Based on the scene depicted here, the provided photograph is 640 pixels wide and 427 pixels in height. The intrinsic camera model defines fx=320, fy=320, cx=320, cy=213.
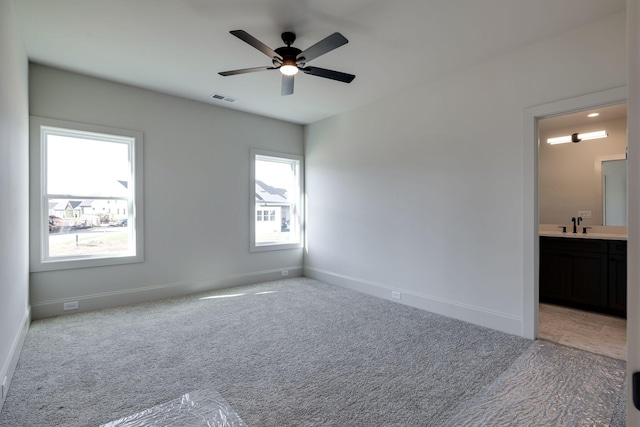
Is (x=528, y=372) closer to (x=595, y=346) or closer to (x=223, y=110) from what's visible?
(x=595, y=346)

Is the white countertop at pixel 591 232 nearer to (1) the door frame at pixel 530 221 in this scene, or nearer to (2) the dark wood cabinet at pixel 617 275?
(2) the dark wood cabinet at pixel 617 275

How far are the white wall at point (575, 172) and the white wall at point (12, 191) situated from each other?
5817 mm

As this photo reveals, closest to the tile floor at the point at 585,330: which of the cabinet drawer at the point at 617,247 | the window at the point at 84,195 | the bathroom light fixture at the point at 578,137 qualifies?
the cabinet drawer at the point at 617,247

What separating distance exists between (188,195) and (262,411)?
333cm

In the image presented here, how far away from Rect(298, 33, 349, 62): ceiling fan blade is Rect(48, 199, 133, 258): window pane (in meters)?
3.06

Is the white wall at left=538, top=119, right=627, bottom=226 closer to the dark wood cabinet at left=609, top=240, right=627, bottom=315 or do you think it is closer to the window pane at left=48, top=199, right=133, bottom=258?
the dark wood cabinet at left=609, top=240, right=627, bottom=315

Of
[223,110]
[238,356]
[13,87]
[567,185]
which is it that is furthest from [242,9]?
[567,185]

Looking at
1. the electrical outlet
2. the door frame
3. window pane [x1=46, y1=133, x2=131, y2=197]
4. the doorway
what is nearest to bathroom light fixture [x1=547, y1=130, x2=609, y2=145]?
the doorway

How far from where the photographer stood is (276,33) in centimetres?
289

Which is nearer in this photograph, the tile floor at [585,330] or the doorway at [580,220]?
the tile floor at [585,330]

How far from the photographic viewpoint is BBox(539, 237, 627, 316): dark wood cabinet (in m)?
3.56

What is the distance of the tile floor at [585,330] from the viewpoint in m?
2.85

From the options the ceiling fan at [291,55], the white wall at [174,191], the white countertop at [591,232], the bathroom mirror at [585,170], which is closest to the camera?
the ceiling fan at [291,55]

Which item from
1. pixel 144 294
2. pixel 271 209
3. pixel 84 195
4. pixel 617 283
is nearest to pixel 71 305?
pixel 144 294
